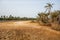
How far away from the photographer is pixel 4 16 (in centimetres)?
5003

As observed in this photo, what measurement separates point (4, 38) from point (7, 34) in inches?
31.8

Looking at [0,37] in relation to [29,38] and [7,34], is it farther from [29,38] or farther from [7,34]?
[29,38]

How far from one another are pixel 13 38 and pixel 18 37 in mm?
474

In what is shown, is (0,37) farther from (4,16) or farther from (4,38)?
(4,16)

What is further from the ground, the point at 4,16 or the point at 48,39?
the point at 48,39

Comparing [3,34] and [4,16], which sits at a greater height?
[3,34]

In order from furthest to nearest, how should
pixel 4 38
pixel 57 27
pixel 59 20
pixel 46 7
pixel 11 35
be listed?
pixel 46 7 → pixel 59 20 → pixel 57 27 → pixel 11 35 → pixel 4 38

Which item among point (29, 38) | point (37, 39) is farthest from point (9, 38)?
point (37, 39)

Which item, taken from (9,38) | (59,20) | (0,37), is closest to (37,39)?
(9,38)

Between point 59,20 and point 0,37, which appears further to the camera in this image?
point 59,20

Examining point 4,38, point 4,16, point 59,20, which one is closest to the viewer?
point 4,38

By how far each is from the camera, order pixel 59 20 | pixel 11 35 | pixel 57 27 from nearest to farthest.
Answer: pixel 11 35, pixel 57 27, pixel 59 20

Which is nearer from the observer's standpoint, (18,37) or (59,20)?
(18,37)

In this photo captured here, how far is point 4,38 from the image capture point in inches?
397
